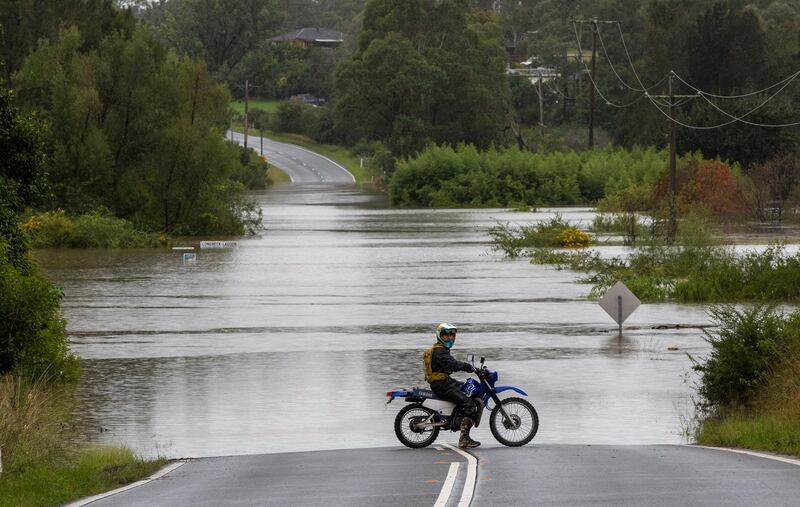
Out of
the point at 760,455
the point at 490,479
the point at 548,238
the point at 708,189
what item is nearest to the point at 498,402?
the point at 760,455

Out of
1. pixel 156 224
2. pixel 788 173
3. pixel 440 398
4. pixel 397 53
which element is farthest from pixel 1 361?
pixel 397 53

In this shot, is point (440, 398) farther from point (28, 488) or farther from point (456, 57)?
point (456, 57)

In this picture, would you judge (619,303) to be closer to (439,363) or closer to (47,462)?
(439,363)

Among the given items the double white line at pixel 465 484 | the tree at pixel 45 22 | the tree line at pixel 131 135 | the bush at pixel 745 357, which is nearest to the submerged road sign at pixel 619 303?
the bush at pixel 745 357

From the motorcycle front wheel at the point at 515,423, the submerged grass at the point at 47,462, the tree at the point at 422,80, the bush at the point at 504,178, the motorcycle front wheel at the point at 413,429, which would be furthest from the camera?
the tree at the point at 422,80

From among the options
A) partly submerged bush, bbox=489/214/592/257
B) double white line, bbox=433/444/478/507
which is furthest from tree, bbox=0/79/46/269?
partly submerged bush, bbox=489/214/592/257

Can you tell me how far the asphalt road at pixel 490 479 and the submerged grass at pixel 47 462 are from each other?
1.83 ft

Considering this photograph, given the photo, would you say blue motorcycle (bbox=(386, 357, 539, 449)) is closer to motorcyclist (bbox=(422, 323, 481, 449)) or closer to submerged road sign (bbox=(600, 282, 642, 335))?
motorcyclist (bbox=(422, 323, 481, 449))

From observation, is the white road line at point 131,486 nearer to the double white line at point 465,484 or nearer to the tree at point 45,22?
the double white line at point 465,484

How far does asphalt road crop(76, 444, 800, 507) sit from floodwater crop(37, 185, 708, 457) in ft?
7.44

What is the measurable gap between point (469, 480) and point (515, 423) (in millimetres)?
3564

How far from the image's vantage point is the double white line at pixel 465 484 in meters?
11.4

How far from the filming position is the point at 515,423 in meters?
16.2

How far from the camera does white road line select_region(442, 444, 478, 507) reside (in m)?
11.4
